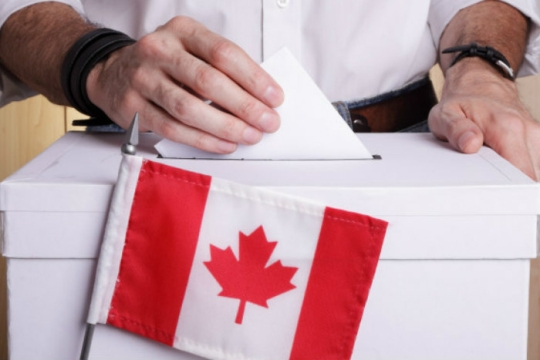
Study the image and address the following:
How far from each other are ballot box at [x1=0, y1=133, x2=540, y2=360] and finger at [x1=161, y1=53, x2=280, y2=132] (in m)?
0.06

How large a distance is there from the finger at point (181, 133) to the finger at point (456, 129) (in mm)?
233

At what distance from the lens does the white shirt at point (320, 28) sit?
101 centimetres

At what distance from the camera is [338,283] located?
614 millimetres

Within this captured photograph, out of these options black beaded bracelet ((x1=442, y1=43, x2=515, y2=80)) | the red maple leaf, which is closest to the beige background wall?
black beaded bracelet ((x1=442, y1=43, x2=515, y2=80))

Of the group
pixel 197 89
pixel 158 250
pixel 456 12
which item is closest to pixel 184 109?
pixel 197 89

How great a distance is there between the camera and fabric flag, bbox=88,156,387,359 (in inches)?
24.0

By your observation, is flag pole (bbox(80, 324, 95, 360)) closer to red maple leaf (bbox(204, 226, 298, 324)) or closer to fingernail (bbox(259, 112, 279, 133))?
red maple leaf (bbox(204, 226, 298, 324))

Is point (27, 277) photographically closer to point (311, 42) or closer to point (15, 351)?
point (15, 351)

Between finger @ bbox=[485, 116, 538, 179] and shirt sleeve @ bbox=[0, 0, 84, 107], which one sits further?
shirt sleeve @ bbox=[0, 0, 84, 107]

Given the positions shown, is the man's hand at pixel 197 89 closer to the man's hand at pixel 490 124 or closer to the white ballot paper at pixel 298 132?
the white ballot paper at pixel 298 132

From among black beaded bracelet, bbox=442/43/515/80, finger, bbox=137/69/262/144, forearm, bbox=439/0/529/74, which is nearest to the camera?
finger, bbox=137/69/262/144

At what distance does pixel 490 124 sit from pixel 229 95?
0.30 metres

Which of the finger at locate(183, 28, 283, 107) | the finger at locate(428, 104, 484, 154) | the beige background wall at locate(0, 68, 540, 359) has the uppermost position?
the finger at locate(183, 28, 283, 107)

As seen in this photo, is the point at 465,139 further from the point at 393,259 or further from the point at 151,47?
the point at 151,47
